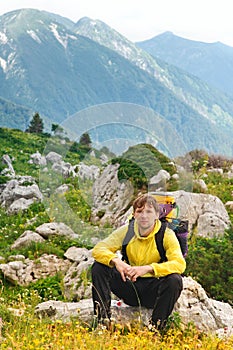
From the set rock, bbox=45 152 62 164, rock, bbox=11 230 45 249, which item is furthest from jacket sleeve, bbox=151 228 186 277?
rock, bbox=11 230 45 249

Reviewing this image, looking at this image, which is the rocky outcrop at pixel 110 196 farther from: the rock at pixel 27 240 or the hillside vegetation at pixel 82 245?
the rock at pixel 27 240

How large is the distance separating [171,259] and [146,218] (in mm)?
456

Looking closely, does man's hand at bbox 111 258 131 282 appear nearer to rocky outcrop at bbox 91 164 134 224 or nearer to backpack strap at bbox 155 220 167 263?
backpack strap at bbox 155 220 167 263

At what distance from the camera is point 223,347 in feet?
15.9

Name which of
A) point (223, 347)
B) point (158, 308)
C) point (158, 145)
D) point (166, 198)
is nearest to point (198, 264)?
point (158, 145)

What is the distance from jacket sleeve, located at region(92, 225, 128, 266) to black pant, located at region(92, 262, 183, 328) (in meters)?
0.07

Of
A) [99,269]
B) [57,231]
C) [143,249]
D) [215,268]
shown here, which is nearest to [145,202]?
[143,249]

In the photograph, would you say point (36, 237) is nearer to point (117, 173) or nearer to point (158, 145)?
point (117, 173)

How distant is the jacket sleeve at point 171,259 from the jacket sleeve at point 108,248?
456 mm

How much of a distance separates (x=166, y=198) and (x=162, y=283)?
1160mm

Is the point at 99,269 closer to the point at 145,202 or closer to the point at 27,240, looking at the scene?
A: the point at 145,202

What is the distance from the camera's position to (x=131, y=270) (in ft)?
18.1

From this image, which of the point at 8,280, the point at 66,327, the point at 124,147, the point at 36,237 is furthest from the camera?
the point at 36,237

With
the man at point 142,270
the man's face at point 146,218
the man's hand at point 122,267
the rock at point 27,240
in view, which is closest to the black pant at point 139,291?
the man at point 142,270
